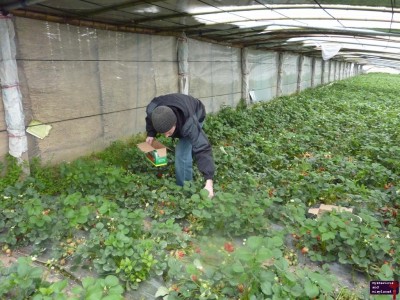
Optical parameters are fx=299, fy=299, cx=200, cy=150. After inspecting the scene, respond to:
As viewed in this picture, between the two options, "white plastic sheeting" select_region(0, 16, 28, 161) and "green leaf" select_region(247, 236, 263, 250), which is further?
"white plastic sheeting" select_region(0, 16, 28, 161)

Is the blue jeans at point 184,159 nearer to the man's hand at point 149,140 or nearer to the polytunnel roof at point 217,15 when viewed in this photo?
the man's hand at point 149,140

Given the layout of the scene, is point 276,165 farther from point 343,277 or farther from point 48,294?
point 48,294

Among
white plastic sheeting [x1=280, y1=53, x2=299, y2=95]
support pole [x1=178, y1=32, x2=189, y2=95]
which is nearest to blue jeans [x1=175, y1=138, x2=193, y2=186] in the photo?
support pole [x1=178, y1=32, x2=189, y2=95]

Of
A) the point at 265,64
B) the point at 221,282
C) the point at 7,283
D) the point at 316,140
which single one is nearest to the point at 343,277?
the point at 221,282

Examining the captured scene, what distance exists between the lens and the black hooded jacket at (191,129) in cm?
309

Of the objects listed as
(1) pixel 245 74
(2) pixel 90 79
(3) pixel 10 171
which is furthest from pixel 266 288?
(1) pixel 245 74

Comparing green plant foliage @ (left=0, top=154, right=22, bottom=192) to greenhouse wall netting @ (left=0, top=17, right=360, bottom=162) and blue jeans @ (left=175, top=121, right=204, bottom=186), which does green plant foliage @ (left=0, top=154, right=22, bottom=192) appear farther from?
blue jeans @ (left=175, top=121, right=204, bottom=186)

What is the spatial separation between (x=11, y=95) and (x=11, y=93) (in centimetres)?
2

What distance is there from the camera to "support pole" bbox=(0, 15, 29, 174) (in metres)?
3.42

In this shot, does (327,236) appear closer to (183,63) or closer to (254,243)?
(254,243)

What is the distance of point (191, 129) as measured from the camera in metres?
3.23

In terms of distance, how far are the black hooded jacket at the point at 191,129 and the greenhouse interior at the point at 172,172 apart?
16 mm

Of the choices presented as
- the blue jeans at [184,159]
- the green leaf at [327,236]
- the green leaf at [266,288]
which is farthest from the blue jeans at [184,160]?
the green leaf at [266,288]

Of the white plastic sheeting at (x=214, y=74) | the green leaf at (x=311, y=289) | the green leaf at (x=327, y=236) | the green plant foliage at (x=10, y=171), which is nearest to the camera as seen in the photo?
the green leaf at (x=311, y=289)
